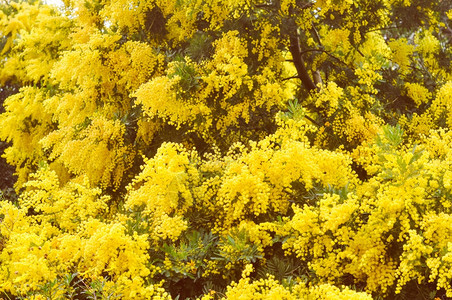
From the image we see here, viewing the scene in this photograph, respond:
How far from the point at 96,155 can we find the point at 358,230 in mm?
3795

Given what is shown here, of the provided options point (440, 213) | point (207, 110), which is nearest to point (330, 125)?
point (207, 110)

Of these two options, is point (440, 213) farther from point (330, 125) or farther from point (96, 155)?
point (96, 155)

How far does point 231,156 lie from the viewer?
18.0ft

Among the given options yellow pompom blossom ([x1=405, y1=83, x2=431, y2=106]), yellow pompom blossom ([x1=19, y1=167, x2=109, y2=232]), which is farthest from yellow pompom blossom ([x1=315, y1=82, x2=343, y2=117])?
yellow pompom blossom ([x1=19, y1=167, x2=109, y2=232])

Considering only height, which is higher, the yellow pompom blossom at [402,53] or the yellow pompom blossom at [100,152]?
the yellow pompom blossom at [402,53]

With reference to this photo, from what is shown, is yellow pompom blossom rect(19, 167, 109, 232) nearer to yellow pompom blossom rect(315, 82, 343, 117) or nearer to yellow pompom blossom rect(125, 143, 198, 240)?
yellow pompom blossom rect(125, 143, 198, 240)

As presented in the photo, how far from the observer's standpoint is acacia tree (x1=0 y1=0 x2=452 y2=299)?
171 inches

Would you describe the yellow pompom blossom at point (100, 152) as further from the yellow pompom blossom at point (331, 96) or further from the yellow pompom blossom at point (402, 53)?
the yellow pompom blossom at point (402, 53)

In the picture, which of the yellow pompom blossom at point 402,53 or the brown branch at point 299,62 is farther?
the yellow pompom blossom at point 402,53

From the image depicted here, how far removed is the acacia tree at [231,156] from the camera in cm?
434

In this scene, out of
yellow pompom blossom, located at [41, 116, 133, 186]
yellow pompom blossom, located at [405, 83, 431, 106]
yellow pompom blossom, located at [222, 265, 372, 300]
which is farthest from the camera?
yellow pompom blossom, located at [405, 83, 431, 106]

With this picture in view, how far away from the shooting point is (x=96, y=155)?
684 cm

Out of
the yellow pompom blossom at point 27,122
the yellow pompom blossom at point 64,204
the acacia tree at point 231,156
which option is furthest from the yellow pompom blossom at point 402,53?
the yellow pompom blossom at point 27,122

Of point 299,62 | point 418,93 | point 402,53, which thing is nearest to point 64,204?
point 299,62
